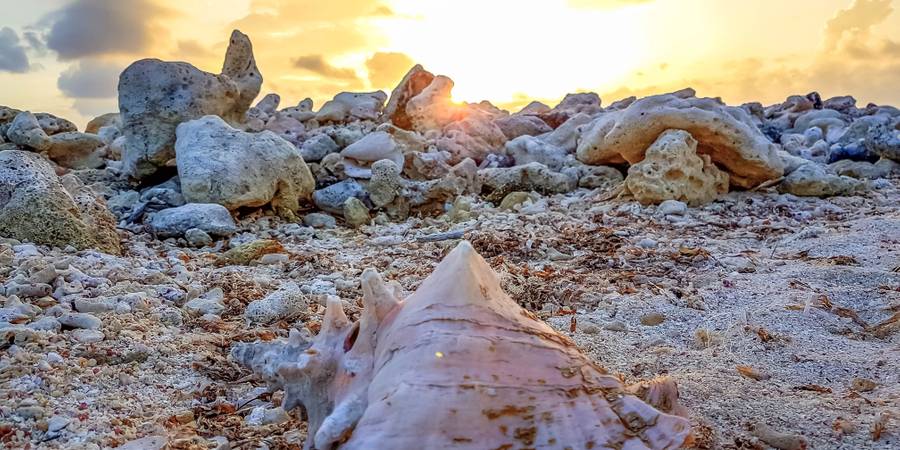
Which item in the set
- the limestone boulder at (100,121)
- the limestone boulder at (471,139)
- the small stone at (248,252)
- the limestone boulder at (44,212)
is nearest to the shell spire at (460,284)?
the small stone at (248,252)

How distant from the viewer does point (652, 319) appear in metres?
3.38

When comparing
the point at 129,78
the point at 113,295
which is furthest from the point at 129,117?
the point at 113,295

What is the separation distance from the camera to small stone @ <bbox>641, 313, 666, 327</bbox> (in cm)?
335

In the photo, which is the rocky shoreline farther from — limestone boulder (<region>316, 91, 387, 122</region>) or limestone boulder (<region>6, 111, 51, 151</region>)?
limestone boulder (<region>316, 91, 387, 122</region>)

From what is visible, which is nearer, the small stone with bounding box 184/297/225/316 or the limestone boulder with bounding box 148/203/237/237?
the small stone with bounding box 184/297/225/316

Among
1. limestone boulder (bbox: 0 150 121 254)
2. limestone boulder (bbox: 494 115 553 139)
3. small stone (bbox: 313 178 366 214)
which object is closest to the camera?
limestone boulder (bbox: 0 150 121 254)

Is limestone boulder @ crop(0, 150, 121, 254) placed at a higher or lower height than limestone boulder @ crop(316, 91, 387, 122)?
lower

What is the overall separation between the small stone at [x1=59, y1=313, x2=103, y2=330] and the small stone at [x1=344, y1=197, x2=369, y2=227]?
165 inches

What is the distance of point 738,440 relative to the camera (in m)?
2.03

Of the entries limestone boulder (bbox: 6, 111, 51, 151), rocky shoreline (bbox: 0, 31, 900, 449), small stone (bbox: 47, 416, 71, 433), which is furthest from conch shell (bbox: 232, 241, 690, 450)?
limestone boulder (bbox: 6, 111, 51, 151)

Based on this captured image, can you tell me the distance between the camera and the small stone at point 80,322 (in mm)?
2992

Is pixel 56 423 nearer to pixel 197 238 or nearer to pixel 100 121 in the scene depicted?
pixel 197 238

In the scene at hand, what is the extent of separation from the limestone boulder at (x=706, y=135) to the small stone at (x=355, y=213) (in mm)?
3248

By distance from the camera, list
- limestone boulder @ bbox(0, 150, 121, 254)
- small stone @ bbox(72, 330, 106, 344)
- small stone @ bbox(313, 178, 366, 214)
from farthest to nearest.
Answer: small stone @ bbox(313, 178, 366, 214), limestone boulder @ bbox(0, 150, 121, 254), small stone @ bbox(72, 330, 106, 344)
